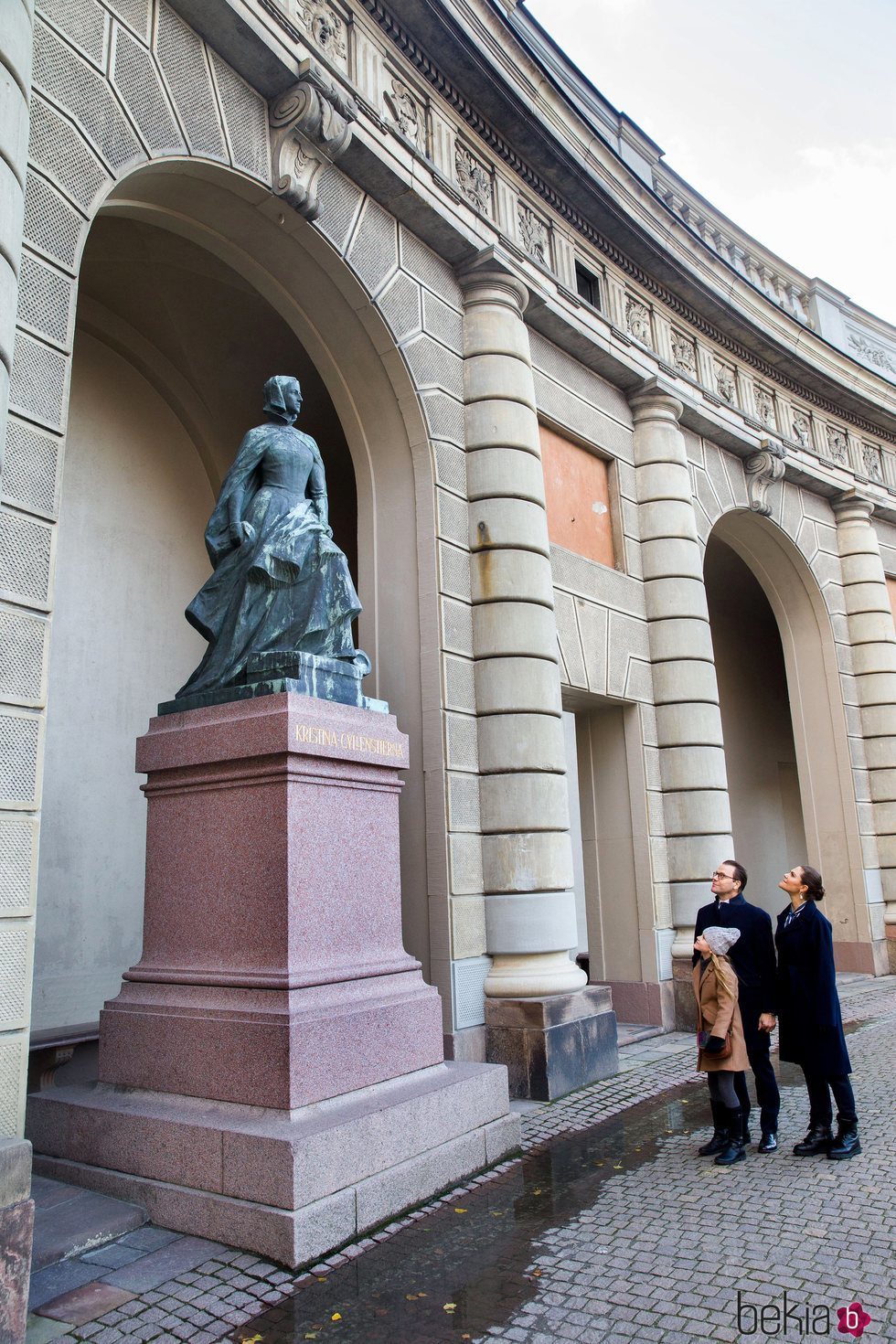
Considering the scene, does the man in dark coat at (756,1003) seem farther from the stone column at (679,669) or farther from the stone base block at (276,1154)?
the stone column at (679,669)

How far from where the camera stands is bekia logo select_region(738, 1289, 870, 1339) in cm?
345

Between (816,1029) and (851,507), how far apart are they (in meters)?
12.6

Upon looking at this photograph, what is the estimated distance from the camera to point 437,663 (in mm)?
8430

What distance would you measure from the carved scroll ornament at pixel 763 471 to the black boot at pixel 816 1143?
1023 centimetres

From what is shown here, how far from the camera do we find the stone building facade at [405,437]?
5863 millimetres

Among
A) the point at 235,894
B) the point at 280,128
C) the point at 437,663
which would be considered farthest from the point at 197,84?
the point at 235,894

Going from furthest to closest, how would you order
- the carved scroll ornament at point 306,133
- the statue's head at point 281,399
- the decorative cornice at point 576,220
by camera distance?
the decorative cornice at point 576,220 < the carved scroll ornament at point 306,133 < the statue's head at point 281,399

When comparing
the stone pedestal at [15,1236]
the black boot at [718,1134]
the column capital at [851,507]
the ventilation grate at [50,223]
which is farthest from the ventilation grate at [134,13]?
the column capital at [851,507]

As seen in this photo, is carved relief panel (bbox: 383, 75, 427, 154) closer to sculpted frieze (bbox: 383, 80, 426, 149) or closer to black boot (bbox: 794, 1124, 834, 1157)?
sculpted frieze (bbox: 383, 80, 426, 149)

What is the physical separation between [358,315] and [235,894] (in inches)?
222

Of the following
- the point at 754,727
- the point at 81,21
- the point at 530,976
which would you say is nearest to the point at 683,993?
the point at 530,976

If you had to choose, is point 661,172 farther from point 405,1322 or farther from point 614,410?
point 405,1322

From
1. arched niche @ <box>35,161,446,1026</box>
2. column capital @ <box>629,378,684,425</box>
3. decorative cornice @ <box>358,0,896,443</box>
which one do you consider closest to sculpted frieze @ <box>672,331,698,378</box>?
decorative cornice @ <box>358,0,896,443</box>

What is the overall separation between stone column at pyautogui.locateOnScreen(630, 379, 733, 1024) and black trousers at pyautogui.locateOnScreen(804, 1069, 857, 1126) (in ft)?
15.6
